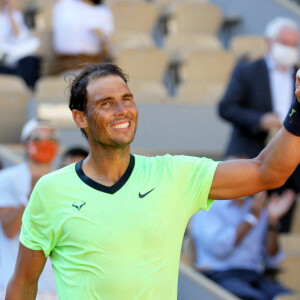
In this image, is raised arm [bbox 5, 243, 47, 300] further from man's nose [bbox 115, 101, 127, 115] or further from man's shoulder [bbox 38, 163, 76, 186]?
man's nose [bbox 115, 101, 127, 115]

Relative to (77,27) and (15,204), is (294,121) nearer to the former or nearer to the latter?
(15,204)

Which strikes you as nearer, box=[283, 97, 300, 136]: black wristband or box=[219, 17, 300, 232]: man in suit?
box=[283, 97, 300, 136]: black wristband

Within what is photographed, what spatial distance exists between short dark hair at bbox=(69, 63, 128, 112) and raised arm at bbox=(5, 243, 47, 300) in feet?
1.52

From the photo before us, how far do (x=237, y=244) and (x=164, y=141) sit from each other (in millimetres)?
2484

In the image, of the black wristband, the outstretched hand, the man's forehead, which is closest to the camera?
the black wristband

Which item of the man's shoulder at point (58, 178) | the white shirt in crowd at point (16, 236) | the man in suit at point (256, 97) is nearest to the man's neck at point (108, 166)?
the man's shoulder at point (58, 178)

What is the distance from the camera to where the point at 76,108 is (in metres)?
2.77

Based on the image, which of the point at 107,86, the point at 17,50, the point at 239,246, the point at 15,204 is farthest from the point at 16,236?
Answer: the point at 17,50

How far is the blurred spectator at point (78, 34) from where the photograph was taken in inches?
331

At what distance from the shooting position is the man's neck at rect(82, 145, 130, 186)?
2.69 meters

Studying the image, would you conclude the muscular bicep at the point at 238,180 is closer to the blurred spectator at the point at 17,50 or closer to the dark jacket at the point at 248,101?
the dark jacket at the point at 248,101

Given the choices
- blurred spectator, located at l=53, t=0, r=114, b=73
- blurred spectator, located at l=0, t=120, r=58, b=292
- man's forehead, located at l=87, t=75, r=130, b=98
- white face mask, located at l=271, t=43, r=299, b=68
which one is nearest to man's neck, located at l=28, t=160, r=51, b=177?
blurred spectator, located at l=0, t=120, r=58, b=292

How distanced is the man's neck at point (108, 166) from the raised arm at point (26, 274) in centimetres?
28

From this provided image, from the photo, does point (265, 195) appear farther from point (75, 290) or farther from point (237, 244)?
point (75, 290)
